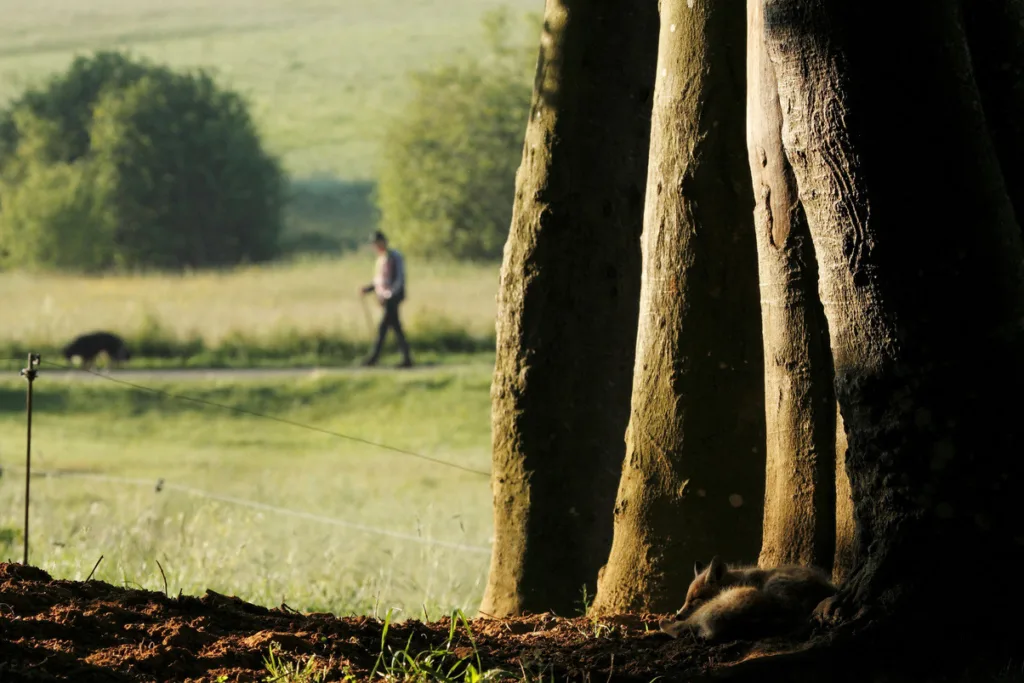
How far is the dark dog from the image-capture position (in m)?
26.4

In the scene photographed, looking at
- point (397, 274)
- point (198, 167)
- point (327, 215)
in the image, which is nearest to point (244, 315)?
point (397, 274)

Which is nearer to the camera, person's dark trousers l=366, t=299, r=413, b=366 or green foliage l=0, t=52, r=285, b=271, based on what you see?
person's dark trousers l=366, t=299, r=413, b=366

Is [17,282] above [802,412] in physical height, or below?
above

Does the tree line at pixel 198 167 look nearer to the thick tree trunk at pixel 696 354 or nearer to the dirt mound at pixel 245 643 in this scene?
the thick tree trunk at pixel 696 354

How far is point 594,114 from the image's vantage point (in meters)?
6.41

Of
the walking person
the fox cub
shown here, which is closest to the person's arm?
the walking person

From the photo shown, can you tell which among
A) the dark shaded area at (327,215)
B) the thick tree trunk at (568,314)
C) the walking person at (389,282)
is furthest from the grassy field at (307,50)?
the thick tree trunk at (568,314)

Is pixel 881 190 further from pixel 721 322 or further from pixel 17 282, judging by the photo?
pixel 17 282

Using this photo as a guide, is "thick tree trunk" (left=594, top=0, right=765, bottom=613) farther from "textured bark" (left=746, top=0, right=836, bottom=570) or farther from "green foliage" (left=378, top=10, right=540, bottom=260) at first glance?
"green foliage" (left=378, top=10, right=540, bottom=260)

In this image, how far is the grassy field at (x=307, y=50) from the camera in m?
54.4

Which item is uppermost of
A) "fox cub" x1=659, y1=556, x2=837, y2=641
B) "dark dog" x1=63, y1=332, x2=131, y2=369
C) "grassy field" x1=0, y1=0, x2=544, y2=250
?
"grassy field" x1=0, y1=0, x2=544, y2=250

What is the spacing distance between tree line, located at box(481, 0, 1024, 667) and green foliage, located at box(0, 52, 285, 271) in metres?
36.8

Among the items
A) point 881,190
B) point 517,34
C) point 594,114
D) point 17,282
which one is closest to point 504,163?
point 517,34

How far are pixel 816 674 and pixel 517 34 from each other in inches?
1869
